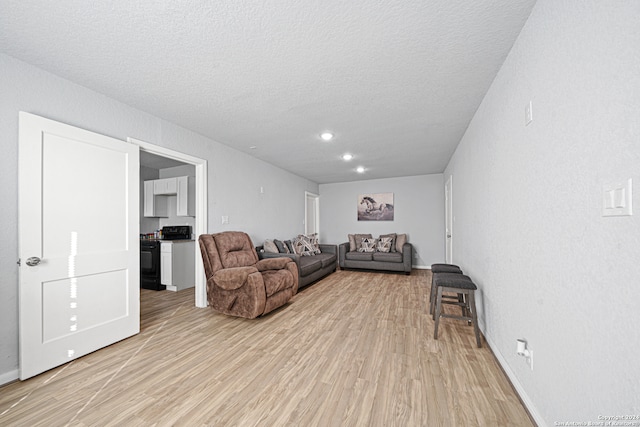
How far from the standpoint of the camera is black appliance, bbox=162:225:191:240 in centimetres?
482

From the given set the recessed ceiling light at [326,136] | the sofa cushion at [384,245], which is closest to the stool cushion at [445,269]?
the recessed ceiling light at [326,136]

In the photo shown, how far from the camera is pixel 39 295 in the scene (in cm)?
190

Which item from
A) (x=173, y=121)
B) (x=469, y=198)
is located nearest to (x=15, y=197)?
(x=173, y=121)

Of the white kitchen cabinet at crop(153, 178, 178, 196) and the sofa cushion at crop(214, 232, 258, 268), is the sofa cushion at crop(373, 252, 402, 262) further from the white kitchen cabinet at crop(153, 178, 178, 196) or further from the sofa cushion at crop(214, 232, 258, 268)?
the white kitchen cabinet at crop(153, 178, 178, 196)

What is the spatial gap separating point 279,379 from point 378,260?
404 centimetres

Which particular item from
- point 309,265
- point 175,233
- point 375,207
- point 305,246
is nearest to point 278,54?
point 309,265

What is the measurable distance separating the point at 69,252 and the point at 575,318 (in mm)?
3413

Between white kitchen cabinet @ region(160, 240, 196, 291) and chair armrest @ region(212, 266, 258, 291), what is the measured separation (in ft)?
6.61

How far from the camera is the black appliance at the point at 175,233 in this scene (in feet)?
15.8

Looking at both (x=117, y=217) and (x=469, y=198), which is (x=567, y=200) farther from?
(x=117, y=217)

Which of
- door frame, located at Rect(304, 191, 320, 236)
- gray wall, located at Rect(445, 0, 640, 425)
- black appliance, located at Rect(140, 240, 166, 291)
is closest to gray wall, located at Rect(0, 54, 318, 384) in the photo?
black appliance, located at Rect(140, 240, 166, 291)

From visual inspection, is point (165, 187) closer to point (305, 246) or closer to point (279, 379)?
point (305, 246)

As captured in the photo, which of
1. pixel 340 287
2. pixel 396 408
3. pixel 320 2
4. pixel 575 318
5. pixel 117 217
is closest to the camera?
pixel 575 318

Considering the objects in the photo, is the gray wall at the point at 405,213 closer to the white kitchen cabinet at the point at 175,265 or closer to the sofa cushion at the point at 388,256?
the sofa cushion at the point at 388,256
